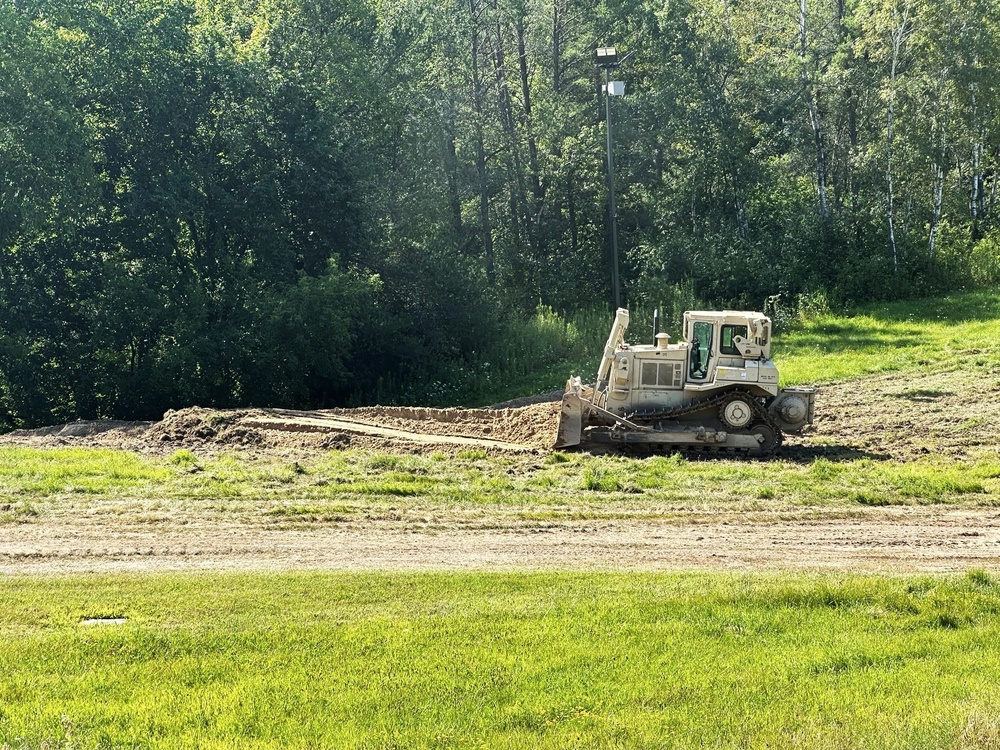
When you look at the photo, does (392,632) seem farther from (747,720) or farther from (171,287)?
(171,287)

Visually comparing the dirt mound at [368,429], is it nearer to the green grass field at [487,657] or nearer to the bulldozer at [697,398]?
the bulldozer at [697,398]

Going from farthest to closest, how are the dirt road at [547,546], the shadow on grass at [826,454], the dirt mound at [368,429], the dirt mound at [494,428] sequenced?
the dirt mound at [368,429], the dirt mound at [494,428], the shadow on grass at [826,454], the dirt road at [547,546]

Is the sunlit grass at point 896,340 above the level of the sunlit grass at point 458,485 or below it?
above

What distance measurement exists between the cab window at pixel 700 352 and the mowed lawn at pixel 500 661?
945 centimetres

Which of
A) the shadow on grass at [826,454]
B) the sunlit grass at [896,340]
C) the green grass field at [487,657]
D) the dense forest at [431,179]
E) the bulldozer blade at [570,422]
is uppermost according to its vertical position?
the dense forest at [431,179]

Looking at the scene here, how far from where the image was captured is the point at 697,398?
69.6 feet

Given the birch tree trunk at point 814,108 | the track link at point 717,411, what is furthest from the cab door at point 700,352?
the birch tree trunk at point 814,108

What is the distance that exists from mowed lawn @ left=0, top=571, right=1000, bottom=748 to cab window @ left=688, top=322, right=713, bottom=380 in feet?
31.0

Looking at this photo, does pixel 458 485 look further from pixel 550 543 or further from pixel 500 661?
pixel 500 661

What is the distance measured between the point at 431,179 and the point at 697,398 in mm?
20686

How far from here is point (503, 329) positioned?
112 ft

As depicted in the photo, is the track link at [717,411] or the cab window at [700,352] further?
the cab window at [700,352]

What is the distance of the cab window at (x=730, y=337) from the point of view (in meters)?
21.0

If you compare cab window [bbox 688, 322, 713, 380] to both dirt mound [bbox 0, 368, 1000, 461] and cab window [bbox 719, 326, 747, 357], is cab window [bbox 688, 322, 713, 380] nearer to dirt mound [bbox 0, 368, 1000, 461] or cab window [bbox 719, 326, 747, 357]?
cab window [bbox 719, 326, 747, 357]
